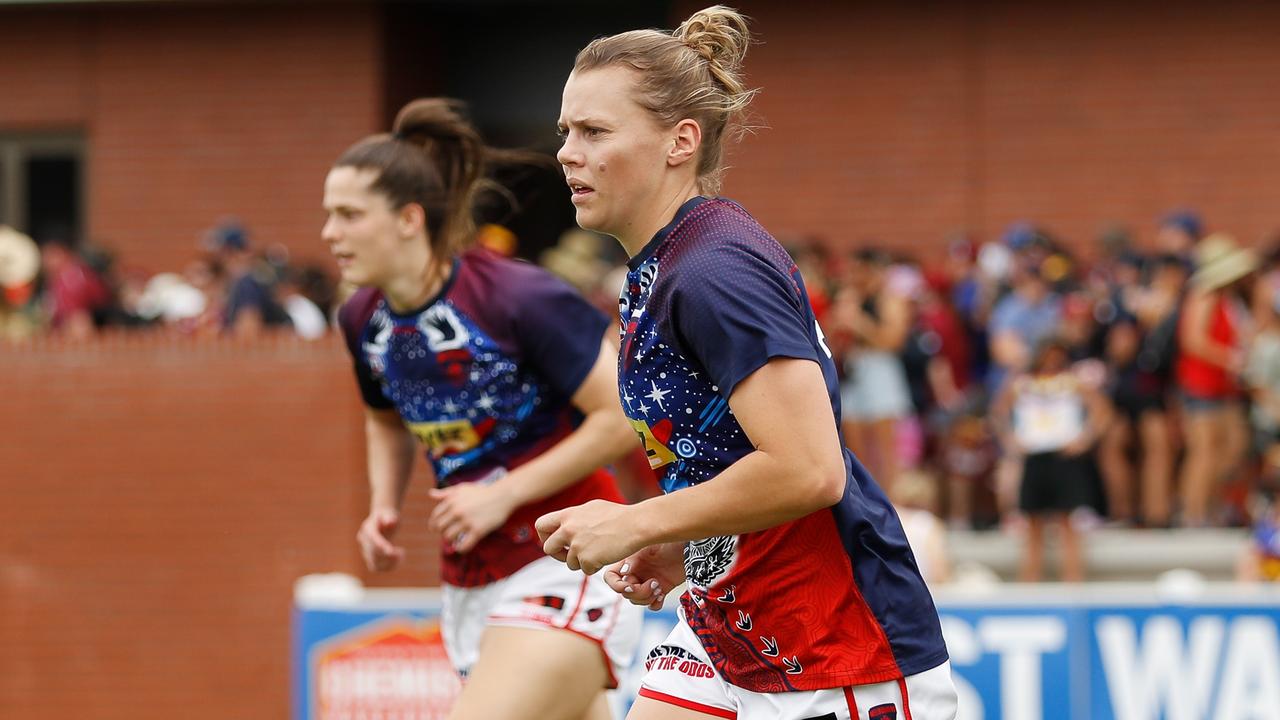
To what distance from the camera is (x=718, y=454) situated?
3.24 metres

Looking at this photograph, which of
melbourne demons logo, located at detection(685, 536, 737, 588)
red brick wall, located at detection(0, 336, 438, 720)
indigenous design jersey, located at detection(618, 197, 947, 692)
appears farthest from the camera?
red brick wall, located at detection(0, 336, 438, 720)

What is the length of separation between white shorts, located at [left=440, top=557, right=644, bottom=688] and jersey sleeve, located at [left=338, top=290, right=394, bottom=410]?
67 cm

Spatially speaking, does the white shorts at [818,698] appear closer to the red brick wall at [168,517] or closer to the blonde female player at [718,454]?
the blonde female player at [718,454]

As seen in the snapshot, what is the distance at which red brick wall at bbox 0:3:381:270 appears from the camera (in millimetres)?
15789

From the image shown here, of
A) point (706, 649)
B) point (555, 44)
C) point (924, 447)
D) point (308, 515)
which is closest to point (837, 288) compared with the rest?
point (924, 447)

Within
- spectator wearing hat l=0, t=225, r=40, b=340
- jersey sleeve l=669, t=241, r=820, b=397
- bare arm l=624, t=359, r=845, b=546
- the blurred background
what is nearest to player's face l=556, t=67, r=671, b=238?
jersey sleeve l=669, t=241, r=820, b=397

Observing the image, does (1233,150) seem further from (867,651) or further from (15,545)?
(867,651)

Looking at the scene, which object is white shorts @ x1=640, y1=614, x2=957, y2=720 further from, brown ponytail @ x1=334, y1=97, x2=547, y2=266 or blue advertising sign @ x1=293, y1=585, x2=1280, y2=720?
blue advertising sign @ x1=293, y1=585, x2=1280, y2=720

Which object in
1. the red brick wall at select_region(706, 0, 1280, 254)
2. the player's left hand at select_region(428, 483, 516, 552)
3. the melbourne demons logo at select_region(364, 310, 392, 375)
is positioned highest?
the melbourne demons logo at select_region(364, 310, 392, 375)

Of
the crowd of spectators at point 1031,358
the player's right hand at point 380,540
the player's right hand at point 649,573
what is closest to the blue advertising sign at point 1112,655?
the crowd of spectators at point 1031,358

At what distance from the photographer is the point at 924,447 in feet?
37.0

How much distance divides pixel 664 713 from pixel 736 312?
99 centimetres

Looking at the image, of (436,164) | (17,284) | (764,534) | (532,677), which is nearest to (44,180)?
(17,284)

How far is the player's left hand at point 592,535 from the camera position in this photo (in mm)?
3035
